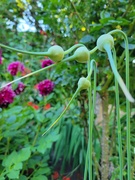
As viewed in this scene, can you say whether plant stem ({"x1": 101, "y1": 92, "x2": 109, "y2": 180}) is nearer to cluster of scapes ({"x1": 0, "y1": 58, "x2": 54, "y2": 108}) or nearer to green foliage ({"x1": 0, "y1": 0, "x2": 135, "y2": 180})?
green foliage ({"x1": 0, "y1": 0, "x2": 135, "y2": 180})

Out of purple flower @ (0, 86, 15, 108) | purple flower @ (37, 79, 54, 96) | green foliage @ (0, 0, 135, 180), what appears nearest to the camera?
green foliage @ (0, 0, 135, 180)

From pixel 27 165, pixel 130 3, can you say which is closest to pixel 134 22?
pixel 130 3

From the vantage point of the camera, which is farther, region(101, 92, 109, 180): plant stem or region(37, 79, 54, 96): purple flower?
region(37, 79, 54, 96): purple flower

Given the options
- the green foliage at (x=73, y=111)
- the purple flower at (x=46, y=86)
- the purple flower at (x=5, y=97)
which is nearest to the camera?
the green foliage at (x=73, y=111)

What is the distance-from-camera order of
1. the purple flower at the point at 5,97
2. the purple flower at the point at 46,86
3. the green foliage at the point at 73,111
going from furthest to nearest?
1. the purple flower at the point at 46,86
2. the purple flower at the point at 5,97
3. the green foliage at the point at 73,111

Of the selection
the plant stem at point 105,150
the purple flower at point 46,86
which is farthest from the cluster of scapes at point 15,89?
the plant stem at point 105,150

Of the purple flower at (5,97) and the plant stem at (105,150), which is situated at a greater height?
the purple flower at (5,97)

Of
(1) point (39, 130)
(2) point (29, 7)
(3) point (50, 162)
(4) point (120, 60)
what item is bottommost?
(3) point (50, 162)

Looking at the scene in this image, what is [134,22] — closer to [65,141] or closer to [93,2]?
[93,2]

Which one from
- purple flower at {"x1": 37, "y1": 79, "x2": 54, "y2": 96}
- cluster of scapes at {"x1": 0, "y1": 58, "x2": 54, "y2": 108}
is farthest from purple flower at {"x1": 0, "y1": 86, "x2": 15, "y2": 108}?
purple flower at {"x1": 37, "y1": 79, "x2": 54, "y2": 96}

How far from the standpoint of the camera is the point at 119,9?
0.78 m

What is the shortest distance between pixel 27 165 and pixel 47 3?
0.54 meters

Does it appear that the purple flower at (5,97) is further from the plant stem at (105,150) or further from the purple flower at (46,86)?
the plant stem at (105,150)

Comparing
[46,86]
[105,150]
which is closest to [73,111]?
[46,86]
